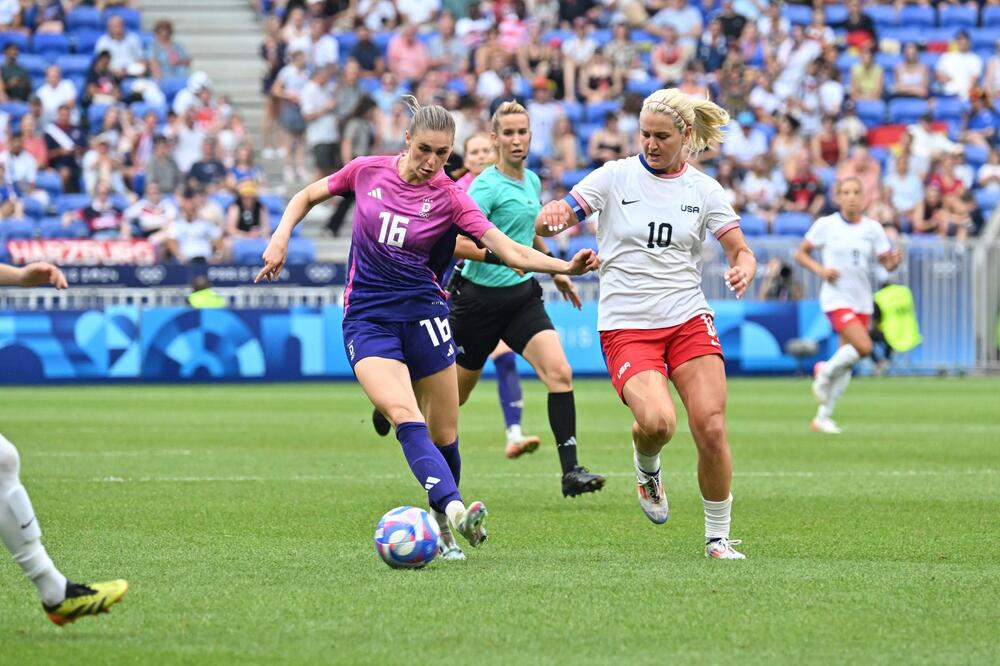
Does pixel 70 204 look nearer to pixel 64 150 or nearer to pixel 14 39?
pixel 64 150

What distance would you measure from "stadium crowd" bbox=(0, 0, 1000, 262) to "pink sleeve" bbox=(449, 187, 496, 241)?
17.1 metres

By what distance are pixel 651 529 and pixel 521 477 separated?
3221 millimetres

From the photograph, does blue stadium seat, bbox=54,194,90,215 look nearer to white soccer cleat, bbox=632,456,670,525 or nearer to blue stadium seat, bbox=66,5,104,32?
blue stadium seat, bbox=66,5,104,32

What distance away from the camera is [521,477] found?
496 inches

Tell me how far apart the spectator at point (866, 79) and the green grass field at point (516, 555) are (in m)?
15.5

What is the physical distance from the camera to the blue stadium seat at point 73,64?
29297 mm

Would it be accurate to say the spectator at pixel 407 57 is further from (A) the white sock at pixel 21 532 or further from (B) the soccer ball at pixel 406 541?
(A) the white sock at pixel 21 532

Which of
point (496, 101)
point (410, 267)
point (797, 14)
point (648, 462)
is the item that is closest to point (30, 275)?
point (410, 267)

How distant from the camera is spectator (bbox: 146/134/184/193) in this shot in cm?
2730

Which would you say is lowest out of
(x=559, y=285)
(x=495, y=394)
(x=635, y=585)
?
(x=495, y=394)

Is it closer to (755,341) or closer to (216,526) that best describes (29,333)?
(755,341)

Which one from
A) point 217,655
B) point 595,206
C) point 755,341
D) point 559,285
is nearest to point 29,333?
point 755,341

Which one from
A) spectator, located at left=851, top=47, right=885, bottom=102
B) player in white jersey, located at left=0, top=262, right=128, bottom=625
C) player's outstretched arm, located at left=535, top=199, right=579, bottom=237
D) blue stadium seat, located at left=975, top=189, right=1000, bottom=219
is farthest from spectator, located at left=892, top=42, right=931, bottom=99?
player in white jersey, located at left=0, top=262, right=128, bottom=625

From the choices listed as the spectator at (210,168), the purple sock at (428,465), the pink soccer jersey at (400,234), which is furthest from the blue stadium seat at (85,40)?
the purple sock at (428,465)
